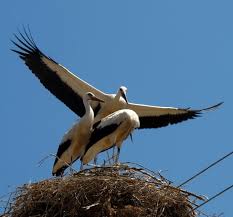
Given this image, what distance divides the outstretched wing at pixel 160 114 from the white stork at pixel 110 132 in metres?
1.68

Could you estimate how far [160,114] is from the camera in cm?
1448

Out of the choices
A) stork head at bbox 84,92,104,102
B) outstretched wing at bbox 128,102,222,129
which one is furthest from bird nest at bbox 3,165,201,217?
outstretched wing at bbox 128,102,222,129

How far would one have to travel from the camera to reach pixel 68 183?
10.2 metres

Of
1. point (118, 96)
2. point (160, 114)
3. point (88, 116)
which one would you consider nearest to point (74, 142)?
point (88, 116)

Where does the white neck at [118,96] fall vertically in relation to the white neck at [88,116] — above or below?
above

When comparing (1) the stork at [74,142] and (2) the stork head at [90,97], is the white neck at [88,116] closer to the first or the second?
(1) the stork at [74,142]

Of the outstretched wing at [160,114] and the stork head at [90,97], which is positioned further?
the outstretched wing at [160,114]

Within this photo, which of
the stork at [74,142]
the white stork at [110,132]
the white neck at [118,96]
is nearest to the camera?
the white stork at [110,132]

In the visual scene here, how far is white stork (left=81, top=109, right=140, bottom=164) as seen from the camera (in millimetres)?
12344

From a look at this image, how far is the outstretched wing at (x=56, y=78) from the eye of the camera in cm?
1409

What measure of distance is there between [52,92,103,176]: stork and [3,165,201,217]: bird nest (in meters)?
1.97

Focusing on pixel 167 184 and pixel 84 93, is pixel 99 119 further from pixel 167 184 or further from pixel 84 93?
pixel 167 184

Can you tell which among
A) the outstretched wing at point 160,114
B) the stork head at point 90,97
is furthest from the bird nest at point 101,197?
the outstretched wing at point 160,114

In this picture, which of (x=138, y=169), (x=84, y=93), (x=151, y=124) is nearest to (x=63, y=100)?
(x=84, y=93)
